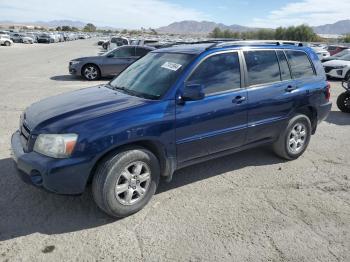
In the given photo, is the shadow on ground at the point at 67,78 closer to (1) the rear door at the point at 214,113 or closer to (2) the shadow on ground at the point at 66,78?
(2) the shadow on ground at the point at 66,78

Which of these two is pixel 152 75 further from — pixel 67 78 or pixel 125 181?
pixel 67 78

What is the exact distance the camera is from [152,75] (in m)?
4.38

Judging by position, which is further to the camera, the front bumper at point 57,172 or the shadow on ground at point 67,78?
the shadow on ground at point 67,78

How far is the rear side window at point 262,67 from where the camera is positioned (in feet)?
15.3

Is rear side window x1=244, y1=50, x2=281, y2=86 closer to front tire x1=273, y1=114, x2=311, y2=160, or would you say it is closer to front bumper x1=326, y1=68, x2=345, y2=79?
front tire x1=273, y1=114, x2=311, y2=160

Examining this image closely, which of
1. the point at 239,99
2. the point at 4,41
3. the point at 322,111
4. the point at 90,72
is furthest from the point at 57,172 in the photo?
the point at 4,41

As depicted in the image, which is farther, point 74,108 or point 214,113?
point 214,113

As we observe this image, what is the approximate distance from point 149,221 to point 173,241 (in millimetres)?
438

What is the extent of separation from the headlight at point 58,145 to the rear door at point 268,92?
2.38 metres

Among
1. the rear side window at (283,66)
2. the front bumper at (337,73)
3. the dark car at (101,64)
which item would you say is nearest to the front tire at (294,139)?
the rear side window at (283,66)

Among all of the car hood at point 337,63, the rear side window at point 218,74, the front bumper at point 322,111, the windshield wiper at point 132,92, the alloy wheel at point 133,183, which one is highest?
the rear side window at point 218,74

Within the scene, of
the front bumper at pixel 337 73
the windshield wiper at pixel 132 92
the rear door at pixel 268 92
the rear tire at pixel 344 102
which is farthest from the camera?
the front bumper at pixel 337 73

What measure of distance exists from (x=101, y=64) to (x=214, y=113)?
1052cm

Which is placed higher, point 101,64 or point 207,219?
point 101,64
